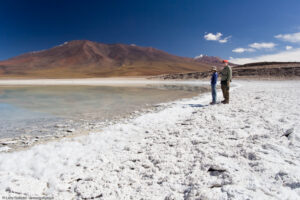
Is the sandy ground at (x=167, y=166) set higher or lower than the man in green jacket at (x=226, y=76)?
lower

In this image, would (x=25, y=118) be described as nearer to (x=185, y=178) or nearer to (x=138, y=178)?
(x=138, y=178)

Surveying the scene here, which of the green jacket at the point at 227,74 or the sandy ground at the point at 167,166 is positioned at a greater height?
the green jacket at the point at 227,74

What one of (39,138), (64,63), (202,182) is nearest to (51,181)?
(202,182)

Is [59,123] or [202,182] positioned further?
[59,123]

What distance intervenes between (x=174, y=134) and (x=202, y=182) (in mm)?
1874

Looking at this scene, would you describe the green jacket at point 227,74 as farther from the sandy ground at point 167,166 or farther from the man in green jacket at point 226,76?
the sandy ground at point 167,166

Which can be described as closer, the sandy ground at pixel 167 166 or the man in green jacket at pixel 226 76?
the sandy ground at pixel 167 166

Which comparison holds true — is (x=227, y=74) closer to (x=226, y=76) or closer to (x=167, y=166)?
(x=226, y=76)

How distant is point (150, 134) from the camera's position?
414 cm

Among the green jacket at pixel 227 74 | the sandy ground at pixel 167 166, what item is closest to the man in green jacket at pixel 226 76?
the green jacket at pixel 227 74

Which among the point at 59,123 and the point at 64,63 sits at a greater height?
the point at 64,63

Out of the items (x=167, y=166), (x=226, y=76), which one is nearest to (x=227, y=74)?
(x=226, y=76)

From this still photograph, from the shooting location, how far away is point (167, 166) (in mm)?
2535

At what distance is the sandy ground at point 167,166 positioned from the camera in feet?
6.47
